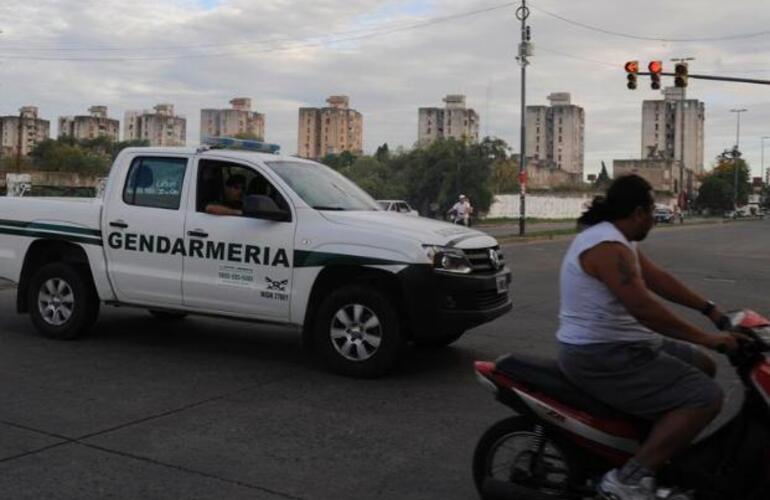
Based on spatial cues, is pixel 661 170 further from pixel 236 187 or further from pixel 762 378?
pixel 762 378

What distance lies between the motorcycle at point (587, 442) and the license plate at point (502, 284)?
336 cm

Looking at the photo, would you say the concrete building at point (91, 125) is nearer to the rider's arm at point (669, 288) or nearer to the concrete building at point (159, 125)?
the concrete building at point (159, 125)

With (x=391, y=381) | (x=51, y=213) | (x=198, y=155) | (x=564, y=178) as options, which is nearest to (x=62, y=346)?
(x=51, y=213)

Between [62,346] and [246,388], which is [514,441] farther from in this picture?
[62,346]

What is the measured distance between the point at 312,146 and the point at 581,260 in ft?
352

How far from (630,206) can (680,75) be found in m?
23.7

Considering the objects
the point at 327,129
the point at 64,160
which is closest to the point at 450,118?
the point at 327,129

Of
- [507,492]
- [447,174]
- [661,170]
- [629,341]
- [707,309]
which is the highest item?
[661,170]

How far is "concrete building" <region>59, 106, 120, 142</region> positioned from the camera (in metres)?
126

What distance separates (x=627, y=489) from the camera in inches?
144

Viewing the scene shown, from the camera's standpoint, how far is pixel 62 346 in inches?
327

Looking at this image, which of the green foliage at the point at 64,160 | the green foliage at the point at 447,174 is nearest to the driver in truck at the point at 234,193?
the green foliage at the point at 447,174

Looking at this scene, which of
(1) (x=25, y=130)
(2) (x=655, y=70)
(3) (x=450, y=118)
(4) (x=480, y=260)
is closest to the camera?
(4) (x=480, y=260)

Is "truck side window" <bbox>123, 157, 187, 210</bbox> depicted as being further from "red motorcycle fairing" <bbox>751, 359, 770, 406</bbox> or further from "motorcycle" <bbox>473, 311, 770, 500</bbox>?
"red motorcycle fairing" <bbox>751, 359, 770, 406</bbox>
